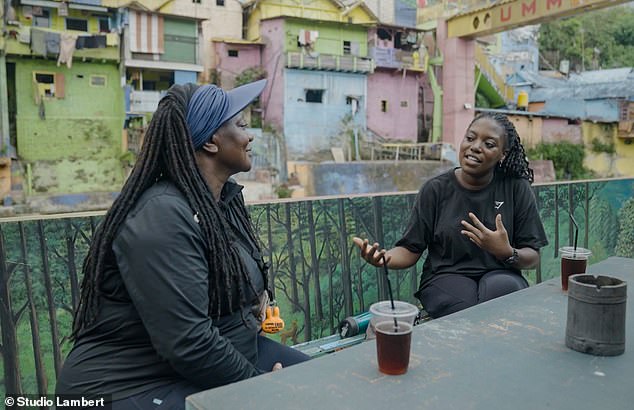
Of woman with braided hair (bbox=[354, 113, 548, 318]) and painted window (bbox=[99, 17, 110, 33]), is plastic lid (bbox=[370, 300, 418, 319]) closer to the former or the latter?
woman with braided hair (bbox=[354, 113, 548, 318])

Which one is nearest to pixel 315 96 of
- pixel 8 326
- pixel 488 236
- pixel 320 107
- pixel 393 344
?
pixel 320 107

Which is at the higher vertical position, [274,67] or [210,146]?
[274,67]

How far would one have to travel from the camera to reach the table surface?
126cm

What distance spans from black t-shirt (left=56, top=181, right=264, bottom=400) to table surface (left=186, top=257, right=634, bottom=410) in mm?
320

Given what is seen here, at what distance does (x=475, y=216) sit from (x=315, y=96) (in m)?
23.3

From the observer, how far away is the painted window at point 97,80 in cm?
2266

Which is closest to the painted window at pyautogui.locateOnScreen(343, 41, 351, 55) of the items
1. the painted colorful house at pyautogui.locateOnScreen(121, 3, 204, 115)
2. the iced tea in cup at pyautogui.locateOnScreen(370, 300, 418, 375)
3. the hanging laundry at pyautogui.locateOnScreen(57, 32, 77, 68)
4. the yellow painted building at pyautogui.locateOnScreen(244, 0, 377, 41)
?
the yellow painted building at pyautogui.locateOnScreen(244, 0, 377, 41)

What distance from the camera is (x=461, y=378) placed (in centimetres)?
139

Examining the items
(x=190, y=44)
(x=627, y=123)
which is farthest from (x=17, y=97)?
(x=627, y=123)

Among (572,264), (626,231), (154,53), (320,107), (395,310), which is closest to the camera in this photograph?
(395,310)

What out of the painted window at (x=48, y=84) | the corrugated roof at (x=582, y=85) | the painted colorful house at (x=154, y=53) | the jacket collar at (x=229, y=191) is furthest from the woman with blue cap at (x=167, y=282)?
the corrugated roof at (x=582, y=85)

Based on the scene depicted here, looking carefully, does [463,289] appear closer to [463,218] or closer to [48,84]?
[463,218]

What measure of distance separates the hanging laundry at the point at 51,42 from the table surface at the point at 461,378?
22.7 meters

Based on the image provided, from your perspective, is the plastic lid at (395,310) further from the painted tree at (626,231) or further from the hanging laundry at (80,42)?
the hanging laundry at (80,42)
